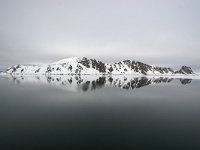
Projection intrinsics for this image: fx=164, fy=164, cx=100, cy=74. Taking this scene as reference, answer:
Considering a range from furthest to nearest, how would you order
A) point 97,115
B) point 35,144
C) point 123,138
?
point 97,115, point 123,138, point 35,144

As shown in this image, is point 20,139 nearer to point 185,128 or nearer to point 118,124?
point 118,124

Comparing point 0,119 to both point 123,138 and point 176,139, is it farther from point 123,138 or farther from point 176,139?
point 176,139

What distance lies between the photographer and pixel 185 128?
749 inches

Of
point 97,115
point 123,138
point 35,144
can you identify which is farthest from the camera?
point 97,115

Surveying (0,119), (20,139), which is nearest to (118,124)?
(20,139)

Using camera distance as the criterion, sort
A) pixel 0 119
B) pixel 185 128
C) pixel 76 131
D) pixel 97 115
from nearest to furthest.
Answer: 1. pixel 76 131
2. pixel 185 128
3. pixel 0 119
4. pixel 97 115

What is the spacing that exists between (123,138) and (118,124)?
411 centimetres

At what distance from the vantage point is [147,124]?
20.2 meters

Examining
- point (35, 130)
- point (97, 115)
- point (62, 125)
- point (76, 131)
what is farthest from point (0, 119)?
point (97, 115)

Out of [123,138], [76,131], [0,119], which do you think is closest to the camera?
[123,138]

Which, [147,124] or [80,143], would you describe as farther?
[147,124]

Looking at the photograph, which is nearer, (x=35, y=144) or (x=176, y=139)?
(x=35, y=144)

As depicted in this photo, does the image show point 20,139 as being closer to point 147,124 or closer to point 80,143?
point 80,143

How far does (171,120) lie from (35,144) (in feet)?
55.9
